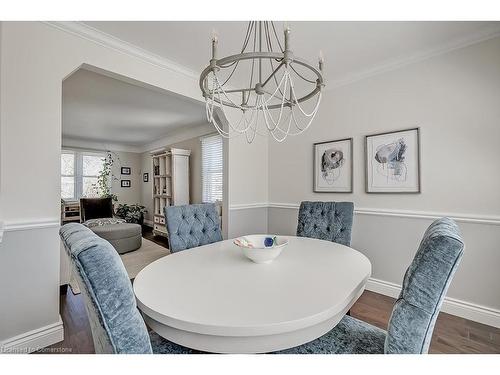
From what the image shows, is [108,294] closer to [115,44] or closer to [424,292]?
[424,292]

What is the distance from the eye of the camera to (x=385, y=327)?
79.5 inches

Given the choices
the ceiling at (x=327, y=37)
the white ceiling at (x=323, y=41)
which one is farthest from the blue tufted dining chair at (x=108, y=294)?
the ceiling at (x=327, y=37)

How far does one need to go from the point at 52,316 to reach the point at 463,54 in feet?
12.6

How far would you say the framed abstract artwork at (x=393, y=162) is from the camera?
238 centimetres

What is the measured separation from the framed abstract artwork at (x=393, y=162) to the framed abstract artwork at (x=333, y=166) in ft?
0.70

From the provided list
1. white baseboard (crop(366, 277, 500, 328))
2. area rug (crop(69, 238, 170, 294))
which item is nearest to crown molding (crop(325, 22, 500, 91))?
white baseboard (crop(366, 277, 500, 328))

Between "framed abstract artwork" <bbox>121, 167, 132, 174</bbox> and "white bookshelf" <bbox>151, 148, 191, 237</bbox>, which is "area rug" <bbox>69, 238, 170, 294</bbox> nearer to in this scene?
"white bookshelf" <bbox>151, 148, 191, 237</bbox>

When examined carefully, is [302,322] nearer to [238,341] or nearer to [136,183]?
[238,341]

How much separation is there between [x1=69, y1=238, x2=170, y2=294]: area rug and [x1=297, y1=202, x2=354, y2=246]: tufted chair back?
7.29 feet

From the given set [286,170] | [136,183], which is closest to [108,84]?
[286,170]

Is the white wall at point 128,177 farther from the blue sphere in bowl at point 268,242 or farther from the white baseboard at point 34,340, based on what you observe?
the blue sphere in bowl at point 268,242

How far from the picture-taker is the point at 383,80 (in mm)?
2598

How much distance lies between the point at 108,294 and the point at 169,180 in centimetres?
511

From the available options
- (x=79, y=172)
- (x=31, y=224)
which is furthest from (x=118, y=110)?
(x=79, y=172)
